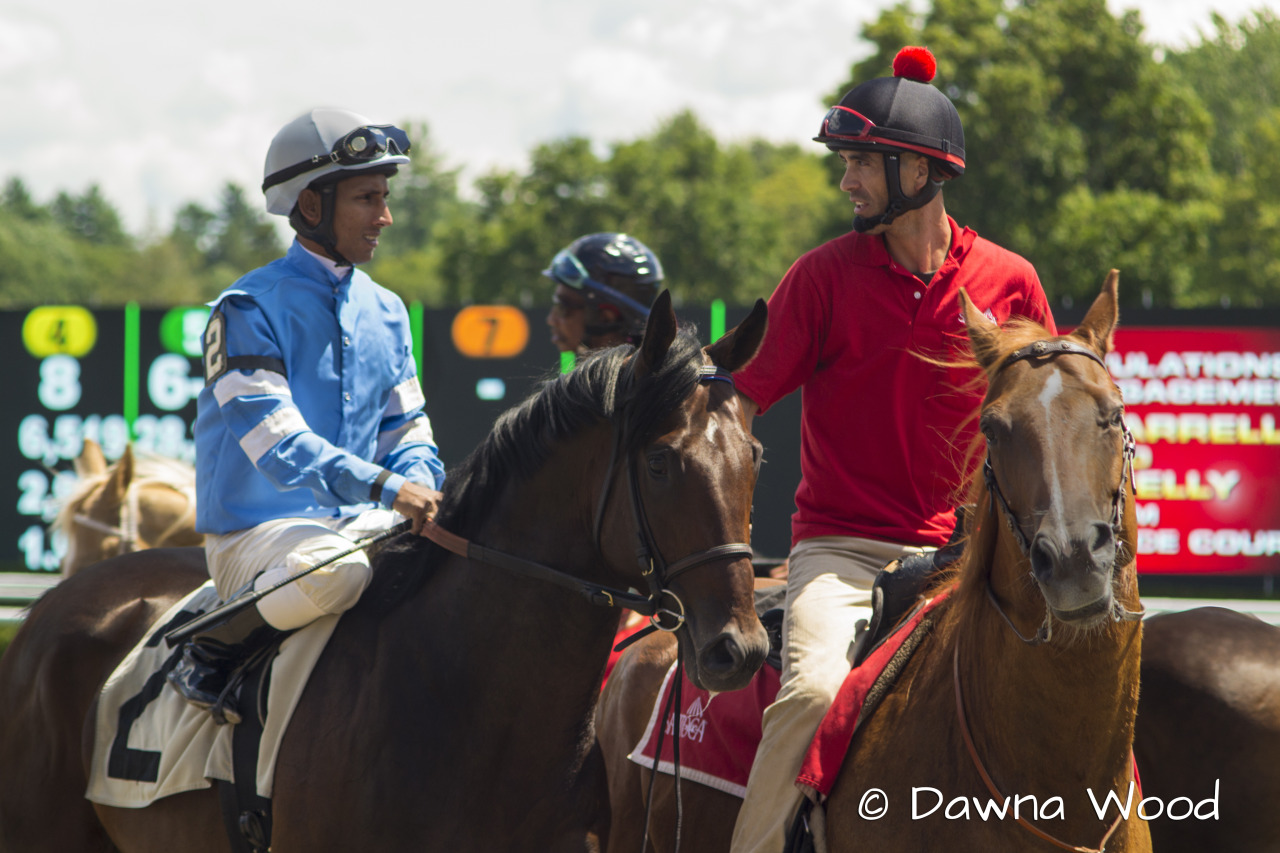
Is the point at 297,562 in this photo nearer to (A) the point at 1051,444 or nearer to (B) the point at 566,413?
(B) the point at 566,413

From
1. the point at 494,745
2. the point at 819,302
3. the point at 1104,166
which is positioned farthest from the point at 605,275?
the point at 1104,166

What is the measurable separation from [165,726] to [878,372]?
2.15m

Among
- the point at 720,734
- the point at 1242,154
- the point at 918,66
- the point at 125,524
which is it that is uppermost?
the point at 1242,154

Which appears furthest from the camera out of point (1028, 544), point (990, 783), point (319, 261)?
point (319, 261)

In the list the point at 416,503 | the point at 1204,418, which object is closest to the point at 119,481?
the point at 416,503

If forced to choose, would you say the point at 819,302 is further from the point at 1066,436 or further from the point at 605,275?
the point at 605,275

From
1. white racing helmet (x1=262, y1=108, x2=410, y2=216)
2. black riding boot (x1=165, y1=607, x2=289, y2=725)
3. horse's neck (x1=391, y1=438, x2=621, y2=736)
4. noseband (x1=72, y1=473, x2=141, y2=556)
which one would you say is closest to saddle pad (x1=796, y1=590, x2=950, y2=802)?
horse's neck (x1=391, y1=438, x2=621, y2=736)

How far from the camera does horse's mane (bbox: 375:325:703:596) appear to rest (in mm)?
2711

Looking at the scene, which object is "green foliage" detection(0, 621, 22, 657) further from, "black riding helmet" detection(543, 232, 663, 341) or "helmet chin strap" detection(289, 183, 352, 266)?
"helmet chin strap" detection(289, 183, 352, 266)

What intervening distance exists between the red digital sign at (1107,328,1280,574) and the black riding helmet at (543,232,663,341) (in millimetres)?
5505

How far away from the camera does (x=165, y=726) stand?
329 cm

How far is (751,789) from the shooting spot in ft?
10.1

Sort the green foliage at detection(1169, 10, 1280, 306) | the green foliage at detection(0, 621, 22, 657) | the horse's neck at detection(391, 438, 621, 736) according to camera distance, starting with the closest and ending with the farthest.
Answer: the horse's neck at detection(391, 438, 621, 736) → the green foliage at detection(0, 621, 22, 657) → the green foliage at detection(1169, 10, 1280, 306)

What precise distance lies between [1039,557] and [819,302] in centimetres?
121
